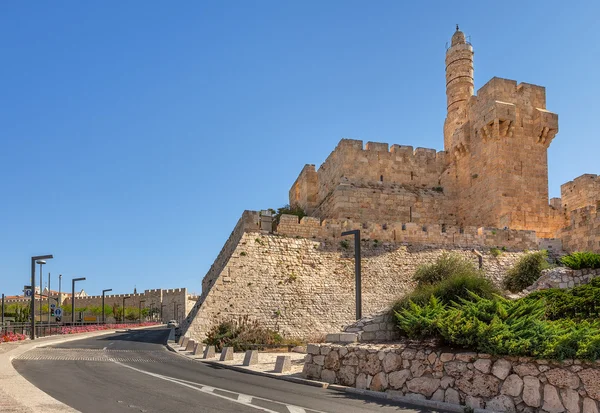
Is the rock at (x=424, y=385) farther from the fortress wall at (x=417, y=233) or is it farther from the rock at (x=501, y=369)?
the fortress wall at (x=417, y=233)

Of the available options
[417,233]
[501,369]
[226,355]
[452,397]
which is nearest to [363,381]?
[452,397]

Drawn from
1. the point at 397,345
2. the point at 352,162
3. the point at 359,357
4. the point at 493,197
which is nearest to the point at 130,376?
the point at 359,357

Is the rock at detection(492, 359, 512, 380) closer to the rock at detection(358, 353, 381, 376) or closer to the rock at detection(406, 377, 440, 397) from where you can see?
the rock at detection(406, 377, 440, 397)

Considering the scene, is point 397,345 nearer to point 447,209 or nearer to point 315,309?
point 315,309

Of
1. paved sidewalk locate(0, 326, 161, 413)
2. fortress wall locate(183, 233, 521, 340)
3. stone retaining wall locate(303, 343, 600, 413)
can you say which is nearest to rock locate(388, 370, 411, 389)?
stone retaining wall locate(303, 343, 600, 413)

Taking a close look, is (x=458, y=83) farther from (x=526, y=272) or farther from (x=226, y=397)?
(x=226, y=397)

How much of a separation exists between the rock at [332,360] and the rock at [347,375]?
154 millimetres

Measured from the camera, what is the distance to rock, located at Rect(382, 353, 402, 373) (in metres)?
8.46

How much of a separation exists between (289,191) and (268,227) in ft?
44.2

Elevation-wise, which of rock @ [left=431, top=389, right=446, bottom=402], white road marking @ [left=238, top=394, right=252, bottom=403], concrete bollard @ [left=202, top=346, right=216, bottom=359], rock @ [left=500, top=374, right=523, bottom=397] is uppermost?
rock @ [left=500, top=374, right=523, bottom=397]

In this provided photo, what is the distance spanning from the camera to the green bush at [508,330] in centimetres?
661

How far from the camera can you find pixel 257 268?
18984mm

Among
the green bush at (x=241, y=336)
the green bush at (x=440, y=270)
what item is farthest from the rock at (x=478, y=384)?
the green bush at (x=440, y=270)

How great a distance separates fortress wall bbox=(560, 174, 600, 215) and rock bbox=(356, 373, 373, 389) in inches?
803
